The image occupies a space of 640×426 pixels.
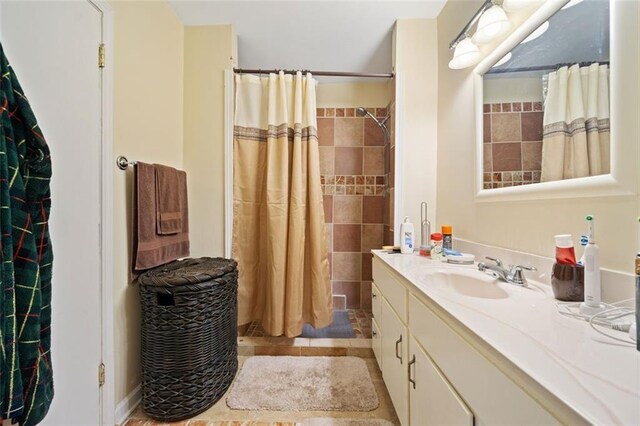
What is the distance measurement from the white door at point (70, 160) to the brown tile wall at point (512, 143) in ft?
5.84

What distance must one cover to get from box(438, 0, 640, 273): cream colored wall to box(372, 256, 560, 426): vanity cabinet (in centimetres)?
50

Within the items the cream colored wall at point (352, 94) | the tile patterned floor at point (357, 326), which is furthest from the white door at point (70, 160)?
the cream colored wall at point (352, 94)

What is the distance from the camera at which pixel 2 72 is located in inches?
24.2

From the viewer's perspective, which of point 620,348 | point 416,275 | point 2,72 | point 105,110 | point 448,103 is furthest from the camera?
point 448,103

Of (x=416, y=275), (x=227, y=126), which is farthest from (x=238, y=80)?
(x=416, y=275)

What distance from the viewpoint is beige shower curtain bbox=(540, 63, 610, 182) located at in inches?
26.6

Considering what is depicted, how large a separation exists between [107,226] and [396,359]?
1.42 m

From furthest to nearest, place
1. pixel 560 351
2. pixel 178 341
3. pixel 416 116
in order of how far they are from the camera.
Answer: pixel 416 116 → pixel 178 341 → pixel 560 351

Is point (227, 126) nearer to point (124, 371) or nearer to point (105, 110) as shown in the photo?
point (105, 110)

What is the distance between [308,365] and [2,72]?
5.86 feet

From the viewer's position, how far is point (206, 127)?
1.69 m

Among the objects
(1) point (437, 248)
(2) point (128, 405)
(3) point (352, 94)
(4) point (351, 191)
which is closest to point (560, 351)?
(1) point (437, 248)

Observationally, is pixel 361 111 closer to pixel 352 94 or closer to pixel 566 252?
pixel 352 94

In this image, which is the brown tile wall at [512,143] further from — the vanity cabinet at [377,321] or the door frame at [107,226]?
the door frame at [107,226]
